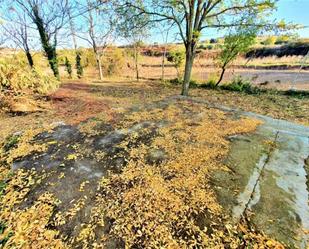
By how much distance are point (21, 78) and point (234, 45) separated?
32.1 ft

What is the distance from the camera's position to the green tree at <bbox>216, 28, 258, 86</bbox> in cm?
953

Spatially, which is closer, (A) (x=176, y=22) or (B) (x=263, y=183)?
(B) (x=263, y=183)

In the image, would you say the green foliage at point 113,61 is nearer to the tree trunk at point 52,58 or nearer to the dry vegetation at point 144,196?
the tree trunk at point 52,58

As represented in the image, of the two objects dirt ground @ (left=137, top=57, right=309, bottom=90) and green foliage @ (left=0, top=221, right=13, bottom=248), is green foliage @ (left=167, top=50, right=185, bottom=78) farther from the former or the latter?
green foliage @ (left=0, top=221, right=13, bottom=248)

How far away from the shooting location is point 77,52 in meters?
17.4

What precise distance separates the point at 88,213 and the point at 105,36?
14.1 metres

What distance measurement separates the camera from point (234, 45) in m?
10.3

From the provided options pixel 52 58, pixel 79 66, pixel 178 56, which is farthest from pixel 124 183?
A: pixel 79 66

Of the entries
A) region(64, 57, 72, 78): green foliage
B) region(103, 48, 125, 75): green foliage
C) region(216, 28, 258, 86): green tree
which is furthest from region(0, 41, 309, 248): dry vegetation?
region(103, 48, 125, 75): green foliage

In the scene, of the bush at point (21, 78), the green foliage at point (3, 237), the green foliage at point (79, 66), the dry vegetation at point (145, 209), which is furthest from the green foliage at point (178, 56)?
the green foliage at point (3, 237)

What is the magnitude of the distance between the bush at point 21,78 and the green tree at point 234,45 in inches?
341

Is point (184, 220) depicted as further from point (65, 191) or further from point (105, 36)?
point (105, 36)

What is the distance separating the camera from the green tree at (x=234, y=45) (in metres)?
9.53

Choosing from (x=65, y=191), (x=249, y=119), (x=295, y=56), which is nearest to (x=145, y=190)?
(x=65, y=191)
